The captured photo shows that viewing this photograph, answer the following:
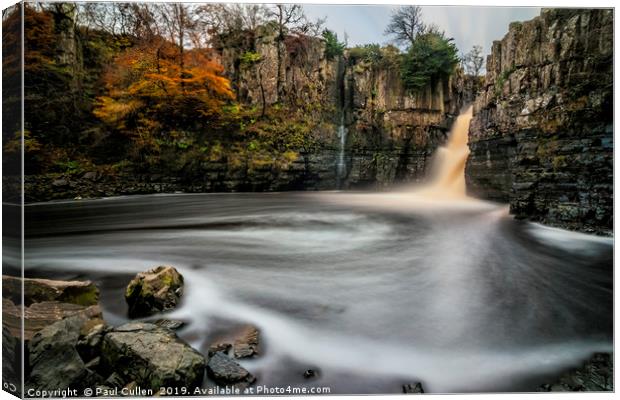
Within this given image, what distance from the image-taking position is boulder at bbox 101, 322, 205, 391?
72.2 inches

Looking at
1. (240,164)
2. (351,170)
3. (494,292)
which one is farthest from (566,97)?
(240,164)

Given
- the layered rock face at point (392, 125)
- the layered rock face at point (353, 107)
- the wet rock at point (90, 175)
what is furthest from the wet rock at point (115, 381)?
the layered rock face at point (392, 125)

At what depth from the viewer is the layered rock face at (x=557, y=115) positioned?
2.64m

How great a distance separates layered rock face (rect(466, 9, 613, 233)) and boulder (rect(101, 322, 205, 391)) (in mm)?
3261

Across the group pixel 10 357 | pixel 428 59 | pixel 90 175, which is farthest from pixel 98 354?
pixel 428 59

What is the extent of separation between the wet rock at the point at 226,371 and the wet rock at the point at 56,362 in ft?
2.17

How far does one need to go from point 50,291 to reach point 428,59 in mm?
3801

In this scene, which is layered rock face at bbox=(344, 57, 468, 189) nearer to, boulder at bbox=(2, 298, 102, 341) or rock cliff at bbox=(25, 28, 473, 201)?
rock cliff at bbox=(25, 28, 473, 201)

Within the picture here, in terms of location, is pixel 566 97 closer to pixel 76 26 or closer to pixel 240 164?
pixel 240 164

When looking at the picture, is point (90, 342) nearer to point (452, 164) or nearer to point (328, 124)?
point (328, 124)

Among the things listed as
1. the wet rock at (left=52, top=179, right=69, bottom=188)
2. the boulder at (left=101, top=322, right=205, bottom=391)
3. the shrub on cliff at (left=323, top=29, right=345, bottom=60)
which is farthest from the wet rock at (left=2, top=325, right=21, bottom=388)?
the shrub on cliff at (left=323, top=29, right=345, bottom=60)

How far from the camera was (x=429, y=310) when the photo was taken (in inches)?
93.6

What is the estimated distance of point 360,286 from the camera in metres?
2.55

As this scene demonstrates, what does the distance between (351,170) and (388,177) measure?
893 millimetres
